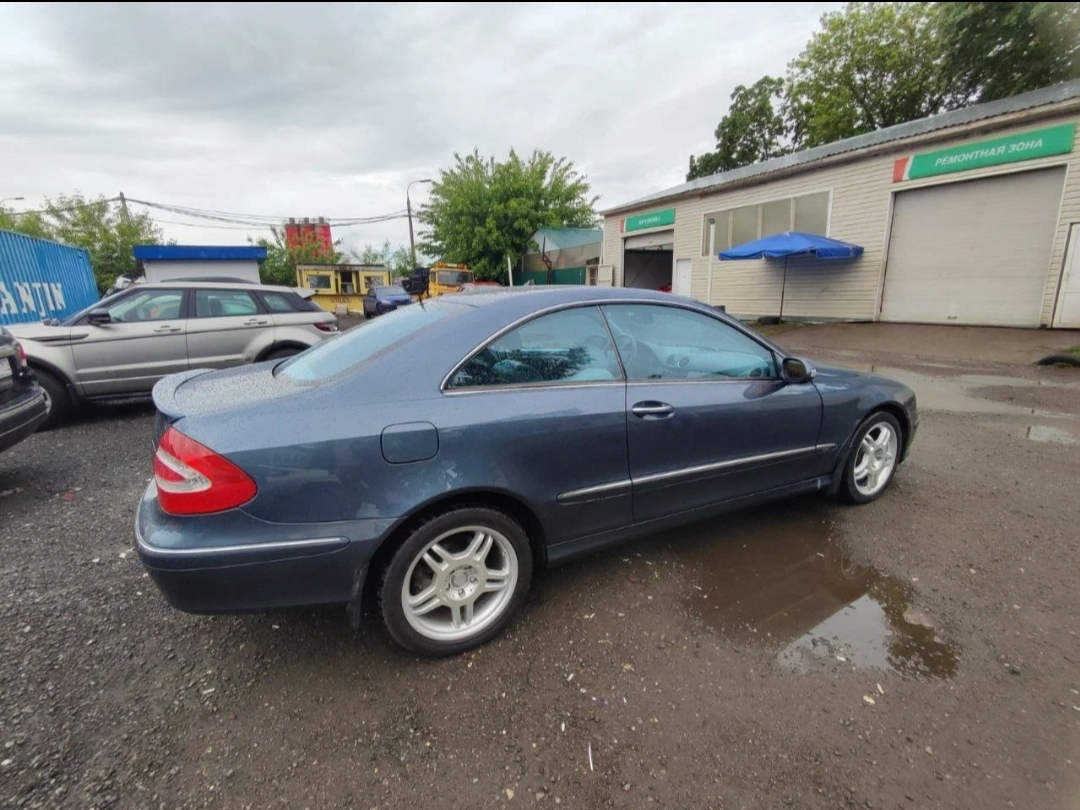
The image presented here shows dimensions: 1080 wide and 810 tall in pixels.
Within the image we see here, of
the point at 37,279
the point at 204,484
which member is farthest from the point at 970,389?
the point at 37,279

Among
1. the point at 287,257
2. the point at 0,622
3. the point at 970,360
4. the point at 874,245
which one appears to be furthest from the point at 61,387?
the point at 287,257

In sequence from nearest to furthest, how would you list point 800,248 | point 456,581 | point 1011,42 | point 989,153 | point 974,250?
point 456,581, point 989,153, point 974,250, point 800,248, point 1011,42

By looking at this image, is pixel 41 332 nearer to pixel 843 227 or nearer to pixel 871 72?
pixel 843 227

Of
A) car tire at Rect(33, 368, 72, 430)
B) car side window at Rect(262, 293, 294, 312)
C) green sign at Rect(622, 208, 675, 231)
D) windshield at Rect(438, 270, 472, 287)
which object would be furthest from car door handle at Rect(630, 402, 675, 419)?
windshield at Rect(438, 270, 472, 287)

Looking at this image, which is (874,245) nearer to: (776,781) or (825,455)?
(825,455)

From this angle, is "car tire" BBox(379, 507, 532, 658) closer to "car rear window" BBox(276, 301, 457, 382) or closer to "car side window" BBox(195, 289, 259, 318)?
"car rear window" BBox(276, 301, 457, 382)

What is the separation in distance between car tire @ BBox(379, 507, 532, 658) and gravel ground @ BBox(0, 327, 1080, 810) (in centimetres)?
12

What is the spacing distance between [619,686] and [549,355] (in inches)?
54.8

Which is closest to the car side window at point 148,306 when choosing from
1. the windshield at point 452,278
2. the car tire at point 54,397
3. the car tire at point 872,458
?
the car tire at point 54,397

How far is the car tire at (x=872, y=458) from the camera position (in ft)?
10.6

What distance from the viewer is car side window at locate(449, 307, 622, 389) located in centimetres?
213

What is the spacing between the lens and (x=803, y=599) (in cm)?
243

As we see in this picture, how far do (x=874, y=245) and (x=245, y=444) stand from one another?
1469 cm

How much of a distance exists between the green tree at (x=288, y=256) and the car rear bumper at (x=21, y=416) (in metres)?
36.7
